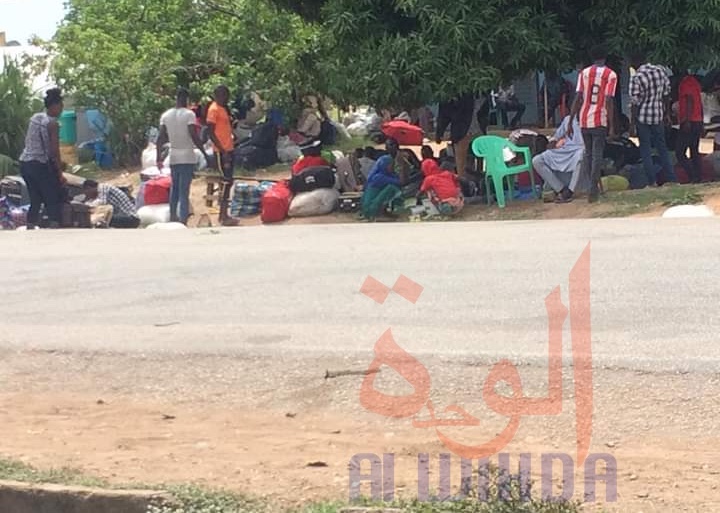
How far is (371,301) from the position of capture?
306 inches

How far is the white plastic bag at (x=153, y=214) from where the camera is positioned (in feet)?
47.4

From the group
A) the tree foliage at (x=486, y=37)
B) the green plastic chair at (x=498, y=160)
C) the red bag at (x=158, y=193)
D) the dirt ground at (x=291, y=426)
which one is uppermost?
the tree foliage at (x=486, y=37)

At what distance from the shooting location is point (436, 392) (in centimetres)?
579

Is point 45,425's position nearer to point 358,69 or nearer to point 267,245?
point 267,245

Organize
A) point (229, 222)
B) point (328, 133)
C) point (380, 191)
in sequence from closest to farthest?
1. point (380, 191)
2. point (229, 222)
3. point (328, 133)

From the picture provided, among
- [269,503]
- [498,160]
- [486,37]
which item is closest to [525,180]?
[498,160]

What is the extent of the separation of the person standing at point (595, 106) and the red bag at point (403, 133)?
3226 mm

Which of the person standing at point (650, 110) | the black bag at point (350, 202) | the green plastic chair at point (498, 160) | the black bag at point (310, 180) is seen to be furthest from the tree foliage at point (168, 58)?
the person standing at point (650, 110)

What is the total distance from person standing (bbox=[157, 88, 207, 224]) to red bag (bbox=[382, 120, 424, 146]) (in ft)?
9.89

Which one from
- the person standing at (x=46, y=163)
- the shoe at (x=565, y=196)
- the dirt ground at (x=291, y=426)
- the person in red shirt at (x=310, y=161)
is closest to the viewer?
the dirt ground at (x=291, y=426)

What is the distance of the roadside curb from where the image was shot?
14.5 ft

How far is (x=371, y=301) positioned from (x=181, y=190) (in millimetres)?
6260

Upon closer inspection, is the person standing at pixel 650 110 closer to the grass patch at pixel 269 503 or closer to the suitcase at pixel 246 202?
the suitcase at pixel 246 202

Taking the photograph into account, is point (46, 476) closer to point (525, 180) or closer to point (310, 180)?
point (310, 180)
